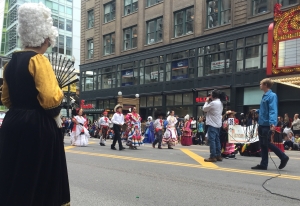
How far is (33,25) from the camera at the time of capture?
121 inches

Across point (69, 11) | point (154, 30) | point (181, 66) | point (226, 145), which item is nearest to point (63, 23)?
point (69, 11)

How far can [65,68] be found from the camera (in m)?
4.20

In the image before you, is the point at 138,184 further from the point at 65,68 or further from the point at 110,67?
the point at 110,67

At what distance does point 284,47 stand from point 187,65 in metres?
9.08

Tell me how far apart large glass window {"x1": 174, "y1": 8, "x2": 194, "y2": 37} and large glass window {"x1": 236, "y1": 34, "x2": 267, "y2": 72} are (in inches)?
202

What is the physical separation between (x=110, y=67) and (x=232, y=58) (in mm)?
14999

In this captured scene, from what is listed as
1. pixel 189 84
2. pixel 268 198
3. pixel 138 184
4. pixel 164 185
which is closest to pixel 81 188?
pixel 138 184

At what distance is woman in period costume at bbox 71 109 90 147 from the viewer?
16188mm

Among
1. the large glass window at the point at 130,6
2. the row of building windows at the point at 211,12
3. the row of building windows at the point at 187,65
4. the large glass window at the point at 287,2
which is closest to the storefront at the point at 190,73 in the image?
the row of building windows at the point at 187,65

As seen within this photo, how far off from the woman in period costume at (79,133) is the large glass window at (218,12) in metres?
13.5

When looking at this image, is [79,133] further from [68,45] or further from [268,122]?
[68,45]

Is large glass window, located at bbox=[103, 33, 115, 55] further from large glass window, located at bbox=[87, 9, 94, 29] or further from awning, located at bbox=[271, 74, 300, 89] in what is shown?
awning, located at bbox=[271, 74, 300, 89]

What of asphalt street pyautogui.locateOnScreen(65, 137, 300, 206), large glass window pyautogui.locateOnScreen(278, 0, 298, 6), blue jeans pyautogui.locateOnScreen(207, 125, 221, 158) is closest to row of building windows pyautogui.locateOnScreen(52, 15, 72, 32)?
large glass window pyautogui.locateOnScreen(278, 0, 298, 6)

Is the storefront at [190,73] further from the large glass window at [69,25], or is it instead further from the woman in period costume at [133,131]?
the large glass window at [69,25]
